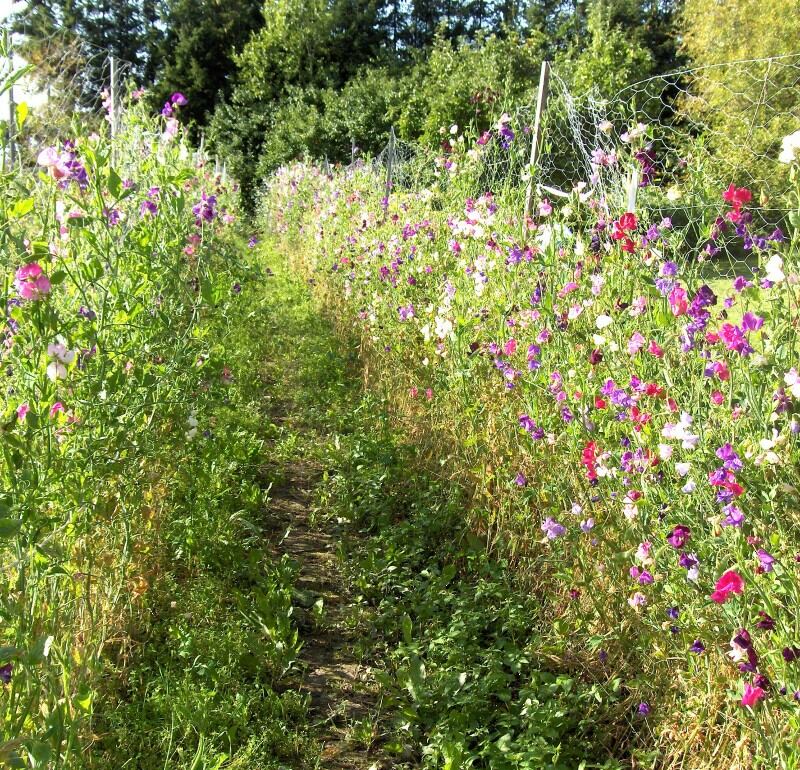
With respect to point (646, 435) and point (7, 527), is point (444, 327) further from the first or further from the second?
point (7, 527)

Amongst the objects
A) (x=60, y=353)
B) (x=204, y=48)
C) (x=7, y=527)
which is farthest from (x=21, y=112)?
(x=204, y=48)

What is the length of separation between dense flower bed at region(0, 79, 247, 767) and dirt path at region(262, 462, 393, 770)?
19.7 inches

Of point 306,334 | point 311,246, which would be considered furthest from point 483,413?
point 311,246

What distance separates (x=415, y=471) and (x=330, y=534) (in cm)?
53

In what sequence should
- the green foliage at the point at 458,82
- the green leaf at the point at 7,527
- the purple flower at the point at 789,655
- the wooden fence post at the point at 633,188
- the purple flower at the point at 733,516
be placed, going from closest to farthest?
the green leaf at the point at 7,527
the purple flower at the point at 789,655
the purple flower at the point at 733,516
the wooden fence post at the point at 633,188
the green foliage at the point at 458,82

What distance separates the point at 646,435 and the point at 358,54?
24466 mm

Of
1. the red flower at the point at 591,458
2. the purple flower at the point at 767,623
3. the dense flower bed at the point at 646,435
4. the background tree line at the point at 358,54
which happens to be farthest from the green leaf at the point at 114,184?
the background tree line at the point at 358,54

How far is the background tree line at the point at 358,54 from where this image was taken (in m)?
15.0

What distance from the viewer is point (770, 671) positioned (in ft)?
4.88

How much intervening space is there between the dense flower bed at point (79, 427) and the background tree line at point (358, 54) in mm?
9036

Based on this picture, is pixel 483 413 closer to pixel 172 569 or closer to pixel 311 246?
pixel 172 569

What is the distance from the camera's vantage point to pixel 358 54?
929 inches

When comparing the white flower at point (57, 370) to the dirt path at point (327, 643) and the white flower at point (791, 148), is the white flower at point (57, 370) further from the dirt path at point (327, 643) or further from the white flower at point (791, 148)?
the white flower at point (791, 148)

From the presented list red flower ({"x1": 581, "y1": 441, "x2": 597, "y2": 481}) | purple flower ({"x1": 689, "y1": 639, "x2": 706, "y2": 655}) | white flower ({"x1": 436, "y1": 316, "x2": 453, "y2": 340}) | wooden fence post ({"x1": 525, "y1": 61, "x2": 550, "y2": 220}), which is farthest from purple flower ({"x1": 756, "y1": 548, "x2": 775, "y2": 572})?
wooden fence post ({"x1": 525, "y1": 61, "x2": 550, "y2": 220})
